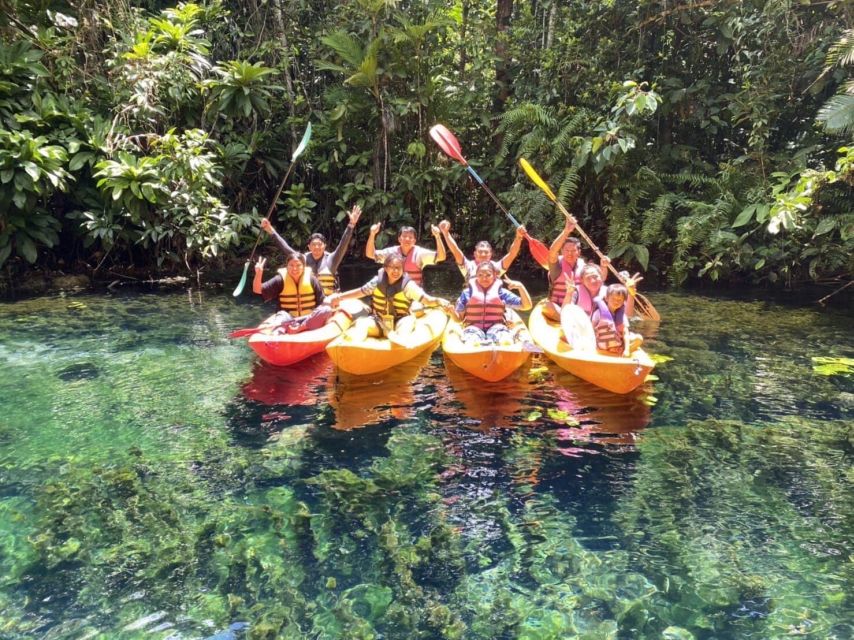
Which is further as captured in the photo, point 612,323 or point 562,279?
point 562,279

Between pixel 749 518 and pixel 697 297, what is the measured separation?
585 cm

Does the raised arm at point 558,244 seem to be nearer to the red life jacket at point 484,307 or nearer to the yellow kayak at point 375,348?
the red life jacket at point 484,307

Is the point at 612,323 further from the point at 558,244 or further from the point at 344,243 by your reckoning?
the point at 344,243

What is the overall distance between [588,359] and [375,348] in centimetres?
168

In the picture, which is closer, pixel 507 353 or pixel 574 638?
pixel 574 638

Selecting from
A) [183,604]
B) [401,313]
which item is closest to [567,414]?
[401,313]

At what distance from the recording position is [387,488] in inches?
145

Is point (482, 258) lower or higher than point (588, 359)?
higher

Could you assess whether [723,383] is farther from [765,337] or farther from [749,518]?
[749,518]

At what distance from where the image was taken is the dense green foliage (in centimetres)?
846

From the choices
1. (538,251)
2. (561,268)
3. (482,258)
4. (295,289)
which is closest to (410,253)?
(482,258)

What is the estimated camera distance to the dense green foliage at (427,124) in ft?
27.8

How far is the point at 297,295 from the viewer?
6438 mm

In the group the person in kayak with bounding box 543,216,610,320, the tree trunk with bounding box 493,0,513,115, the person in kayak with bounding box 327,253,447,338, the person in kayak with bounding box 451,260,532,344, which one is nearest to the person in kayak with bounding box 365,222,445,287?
the person in kayak with bounding box 327,253,447,338
